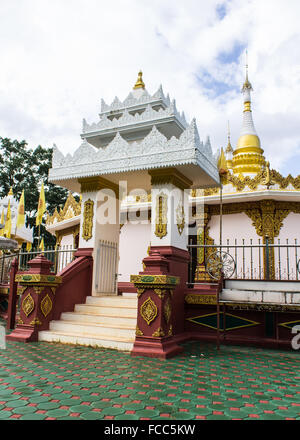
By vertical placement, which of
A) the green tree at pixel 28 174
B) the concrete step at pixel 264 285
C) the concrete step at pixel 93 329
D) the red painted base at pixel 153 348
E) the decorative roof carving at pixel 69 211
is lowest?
the red painted base at pixel 153 348

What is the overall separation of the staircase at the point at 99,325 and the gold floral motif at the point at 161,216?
1416mm

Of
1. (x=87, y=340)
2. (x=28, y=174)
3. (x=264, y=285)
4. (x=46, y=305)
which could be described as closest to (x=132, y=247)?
(x=46, y=305)

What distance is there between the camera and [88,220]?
7.96 meters

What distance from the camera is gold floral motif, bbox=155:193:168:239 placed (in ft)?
22.9

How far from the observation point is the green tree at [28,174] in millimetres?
35438

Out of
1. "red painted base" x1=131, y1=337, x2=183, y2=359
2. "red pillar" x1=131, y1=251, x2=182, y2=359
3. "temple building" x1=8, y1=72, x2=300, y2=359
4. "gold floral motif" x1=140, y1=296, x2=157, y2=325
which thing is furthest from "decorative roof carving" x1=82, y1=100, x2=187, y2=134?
"red painted base" x1=131, y1=337, x2=183, y2=359

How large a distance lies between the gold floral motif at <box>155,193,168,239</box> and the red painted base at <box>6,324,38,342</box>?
2.82 m

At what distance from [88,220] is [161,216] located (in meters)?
1.81

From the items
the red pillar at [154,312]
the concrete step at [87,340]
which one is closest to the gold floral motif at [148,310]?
the red pillar at [154,312]

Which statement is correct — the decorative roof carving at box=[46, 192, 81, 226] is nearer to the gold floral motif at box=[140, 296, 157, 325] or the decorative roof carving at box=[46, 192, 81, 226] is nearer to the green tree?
the gold floral motif at box=[140, 296, 157, 325]

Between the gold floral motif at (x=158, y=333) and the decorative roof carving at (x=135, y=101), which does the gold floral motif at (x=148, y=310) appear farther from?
the decorative roof carving at (x=135, y=101)

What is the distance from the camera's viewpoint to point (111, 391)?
3.69 meters
